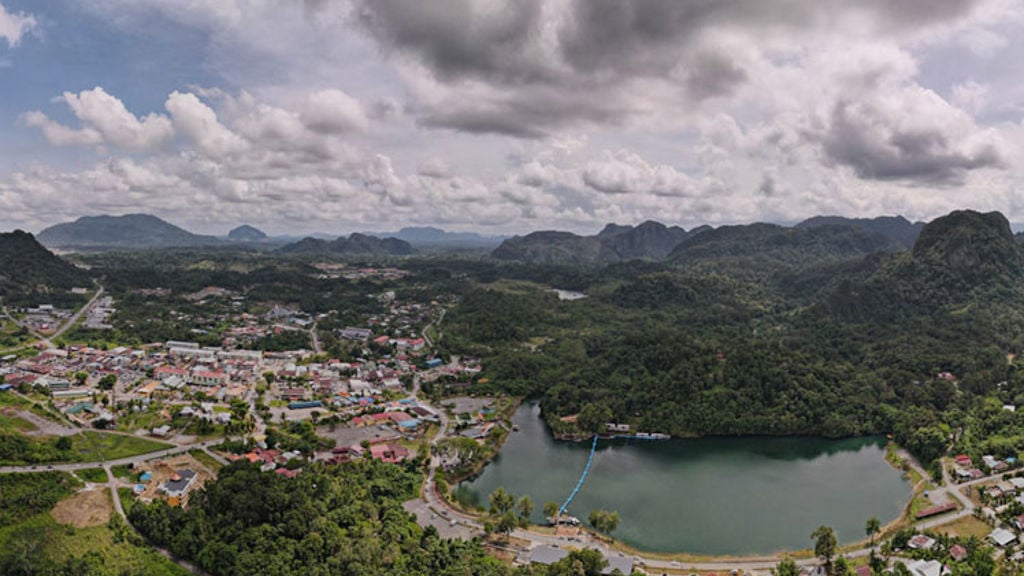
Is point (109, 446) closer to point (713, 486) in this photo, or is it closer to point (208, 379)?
point (208, 379)

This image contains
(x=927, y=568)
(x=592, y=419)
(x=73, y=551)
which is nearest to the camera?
(x=73, y=551)

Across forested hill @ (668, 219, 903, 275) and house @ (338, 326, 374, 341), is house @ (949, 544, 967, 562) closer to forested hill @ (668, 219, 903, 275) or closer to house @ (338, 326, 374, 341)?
house @ (338, 326, 374, 341)

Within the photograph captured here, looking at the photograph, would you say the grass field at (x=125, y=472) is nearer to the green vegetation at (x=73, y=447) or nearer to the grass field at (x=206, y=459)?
the green vegetation at (x=73, y=447)

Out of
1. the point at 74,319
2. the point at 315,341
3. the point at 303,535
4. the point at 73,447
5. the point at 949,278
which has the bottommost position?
the point at 303,535

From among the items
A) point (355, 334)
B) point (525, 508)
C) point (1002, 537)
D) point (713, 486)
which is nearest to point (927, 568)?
point (1002, 537)

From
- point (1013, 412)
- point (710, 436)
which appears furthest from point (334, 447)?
point (1013, 412)

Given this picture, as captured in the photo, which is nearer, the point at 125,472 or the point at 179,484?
the point at 179,484

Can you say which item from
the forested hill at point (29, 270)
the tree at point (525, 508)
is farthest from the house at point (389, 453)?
the forested hill at point (29, 270)
